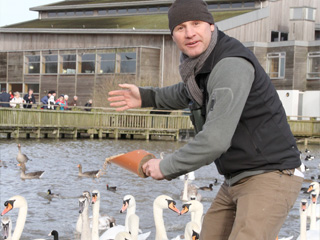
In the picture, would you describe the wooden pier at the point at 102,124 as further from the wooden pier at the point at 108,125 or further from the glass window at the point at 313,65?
the glass window at the point at 313,65

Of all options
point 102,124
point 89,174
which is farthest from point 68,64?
point 89,174

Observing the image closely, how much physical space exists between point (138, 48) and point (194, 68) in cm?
4043

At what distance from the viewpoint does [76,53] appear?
48125 millimetres

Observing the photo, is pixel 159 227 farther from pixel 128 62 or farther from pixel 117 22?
pixel 117 22

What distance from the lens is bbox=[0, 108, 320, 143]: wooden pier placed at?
108ft

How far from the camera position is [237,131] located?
3.73 meters

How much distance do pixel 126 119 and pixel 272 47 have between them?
1370 cm

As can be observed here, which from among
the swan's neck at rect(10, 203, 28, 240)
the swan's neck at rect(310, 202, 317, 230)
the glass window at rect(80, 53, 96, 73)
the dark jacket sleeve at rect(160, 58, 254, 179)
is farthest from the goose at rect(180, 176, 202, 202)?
the glass window at rect(80, 53, 96, 73)

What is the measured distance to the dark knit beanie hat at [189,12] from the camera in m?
3.81

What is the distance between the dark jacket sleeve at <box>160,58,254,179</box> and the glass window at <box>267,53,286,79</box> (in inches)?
1607

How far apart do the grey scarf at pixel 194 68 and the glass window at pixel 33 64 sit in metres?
47.4

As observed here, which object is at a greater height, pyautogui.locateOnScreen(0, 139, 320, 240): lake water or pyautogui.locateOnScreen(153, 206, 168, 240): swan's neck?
pyautogui.locateOnScreen(153, 206, 168, 240): swan's neck

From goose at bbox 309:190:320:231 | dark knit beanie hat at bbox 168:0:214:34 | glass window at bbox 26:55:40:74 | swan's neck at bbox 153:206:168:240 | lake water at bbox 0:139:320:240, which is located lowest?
lake water at bbox 0:139:320:240

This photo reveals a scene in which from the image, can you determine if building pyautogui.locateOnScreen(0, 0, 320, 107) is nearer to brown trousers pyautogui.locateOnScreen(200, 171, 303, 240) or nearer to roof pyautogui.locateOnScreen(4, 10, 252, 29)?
roof pyautogui.locateOnScreen(4, 10, 252, 29)
